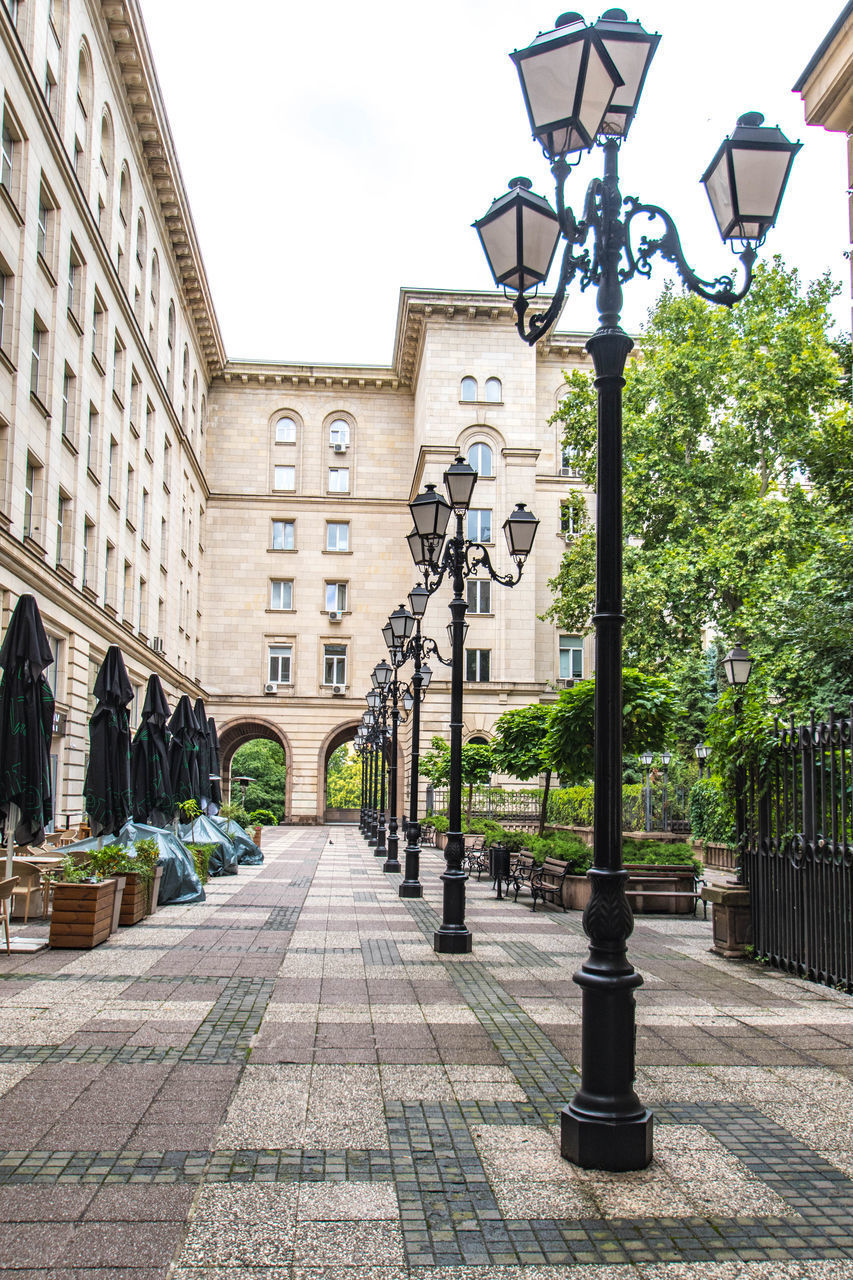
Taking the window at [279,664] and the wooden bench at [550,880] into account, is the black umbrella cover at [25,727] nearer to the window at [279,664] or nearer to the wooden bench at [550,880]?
the wooden bench at [550,880]

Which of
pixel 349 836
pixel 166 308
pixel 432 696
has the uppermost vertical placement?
pixel 166 308

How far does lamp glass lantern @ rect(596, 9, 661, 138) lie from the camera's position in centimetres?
535

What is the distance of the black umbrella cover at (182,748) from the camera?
2098 cm

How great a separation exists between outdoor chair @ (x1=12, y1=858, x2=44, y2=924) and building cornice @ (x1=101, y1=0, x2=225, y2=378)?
25.4 meters

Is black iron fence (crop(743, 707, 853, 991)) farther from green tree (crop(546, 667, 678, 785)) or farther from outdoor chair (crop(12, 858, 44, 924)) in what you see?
outdoor chair (crop(12, 858, 44, 924))

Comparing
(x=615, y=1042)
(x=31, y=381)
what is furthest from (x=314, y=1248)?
(x=31, y=381)

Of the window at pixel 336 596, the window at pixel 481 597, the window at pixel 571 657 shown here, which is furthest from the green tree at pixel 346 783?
the window at pixel 481 597

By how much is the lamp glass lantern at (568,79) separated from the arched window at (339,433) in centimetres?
4972

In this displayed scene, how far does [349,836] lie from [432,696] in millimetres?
7035

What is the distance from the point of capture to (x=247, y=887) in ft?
61.3

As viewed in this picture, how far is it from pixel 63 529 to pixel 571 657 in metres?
28.5

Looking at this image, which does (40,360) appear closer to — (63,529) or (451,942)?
(63,529)

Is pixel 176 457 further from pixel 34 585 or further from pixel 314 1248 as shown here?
pixel 314 1248

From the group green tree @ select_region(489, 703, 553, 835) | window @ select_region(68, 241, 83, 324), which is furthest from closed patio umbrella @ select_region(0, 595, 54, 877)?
window @ select_region(68, 241, 83, 324)
